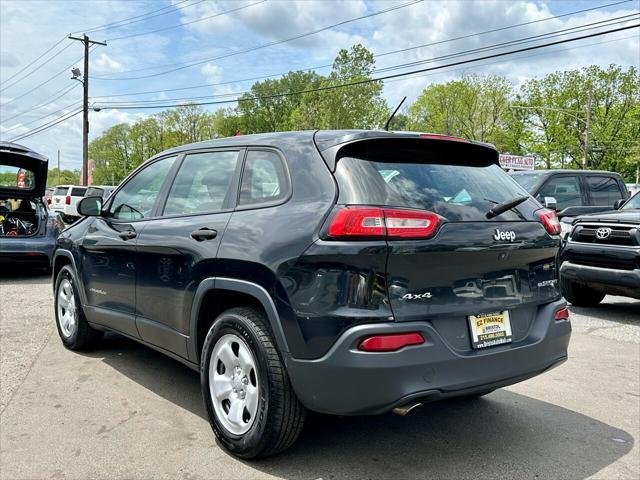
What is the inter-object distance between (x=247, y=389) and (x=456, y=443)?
4.34 feet

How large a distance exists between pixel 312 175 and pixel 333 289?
0.67 m

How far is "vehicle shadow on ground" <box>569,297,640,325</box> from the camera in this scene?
24.3ft

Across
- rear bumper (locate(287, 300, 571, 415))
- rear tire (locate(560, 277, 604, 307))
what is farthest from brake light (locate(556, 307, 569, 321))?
rear tire (locate(560, 277, 604, 307))

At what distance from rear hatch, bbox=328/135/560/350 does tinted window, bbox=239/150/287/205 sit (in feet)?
1.31

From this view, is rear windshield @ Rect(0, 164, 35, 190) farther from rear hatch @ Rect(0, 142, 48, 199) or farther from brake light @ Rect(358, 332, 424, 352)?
brake light @ Rect(358, 332, 424, 352)

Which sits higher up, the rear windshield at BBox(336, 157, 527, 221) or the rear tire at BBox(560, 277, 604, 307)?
the rear windshield at BBox(336, 157, 527, 221)

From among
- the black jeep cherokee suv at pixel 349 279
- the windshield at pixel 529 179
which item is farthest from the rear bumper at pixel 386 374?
the windshield at pixel 529 179

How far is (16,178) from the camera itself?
9812mm

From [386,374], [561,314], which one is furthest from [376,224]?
[561,314]

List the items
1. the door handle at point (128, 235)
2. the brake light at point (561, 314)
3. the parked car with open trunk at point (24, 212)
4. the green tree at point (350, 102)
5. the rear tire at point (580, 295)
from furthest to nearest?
1. the green tree at point (350, 102)
2. the parked car with open trunk at point (24, 212)
3. the rear tire at point (580, 295)
4. the door handle at point (128, 235)
5. the brake light at point (561, 314)

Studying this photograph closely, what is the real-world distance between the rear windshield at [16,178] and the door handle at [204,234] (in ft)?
25.3

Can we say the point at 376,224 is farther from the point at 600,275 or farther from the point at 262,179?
the point at 600,275

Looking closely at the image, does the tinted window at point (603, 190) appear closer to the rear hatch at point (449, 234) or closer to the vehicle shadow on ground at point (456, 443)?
the vehicle shadow on ground at point (456, 443)

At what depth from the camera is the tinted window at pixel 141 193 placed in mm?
4238
